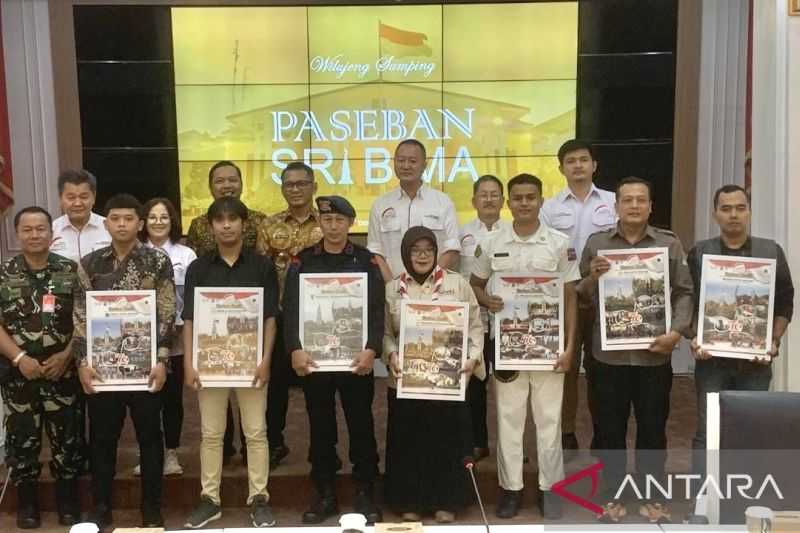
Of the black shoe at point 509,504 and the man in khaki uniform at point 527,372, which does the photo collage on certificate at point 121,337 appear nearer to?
the man in khaki uniform at point 527,372

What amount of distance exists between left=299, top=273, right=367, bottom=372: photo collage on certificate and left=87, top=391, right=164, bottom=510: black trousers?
79 cm

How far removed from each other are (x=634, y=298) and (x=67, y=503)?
111 inches

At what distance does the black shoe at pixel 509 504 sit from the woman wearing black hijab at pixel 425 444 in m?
0.19

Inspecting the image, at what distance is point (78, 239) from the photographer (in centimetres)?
405

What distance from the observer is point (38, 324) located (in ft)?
11.9

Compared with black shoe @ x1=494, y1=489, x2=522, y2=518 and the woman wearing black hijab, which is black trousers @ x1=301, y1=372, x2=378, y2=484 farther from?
black shoe @ x1=494, y1=489, x2=522, y2=518

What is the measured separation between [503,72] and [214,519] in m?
4.02

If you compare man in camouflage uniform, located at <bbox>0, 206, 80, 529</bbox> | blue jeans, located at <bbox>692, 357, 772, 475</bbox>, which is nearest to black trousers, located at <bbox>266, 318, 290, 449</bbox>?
man in camouflage uniform, located at <bbox>0, 206, 80, 529</bbox>

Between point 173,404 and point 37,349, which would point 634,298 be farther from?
point 37,349

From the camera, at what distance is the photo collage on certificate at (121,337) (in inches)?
136

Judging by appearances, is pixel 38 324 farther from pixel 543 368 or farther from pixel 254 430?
pixel 543 368

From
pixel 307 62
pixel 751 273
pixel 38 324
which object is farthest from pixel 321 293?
pixel 307 62

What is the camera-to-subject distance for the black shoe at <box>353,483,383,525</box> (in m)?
3.78

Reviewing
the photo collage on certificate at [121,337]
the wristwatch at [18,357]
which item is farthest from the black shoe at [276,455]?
the wristwatch at [18,357]
